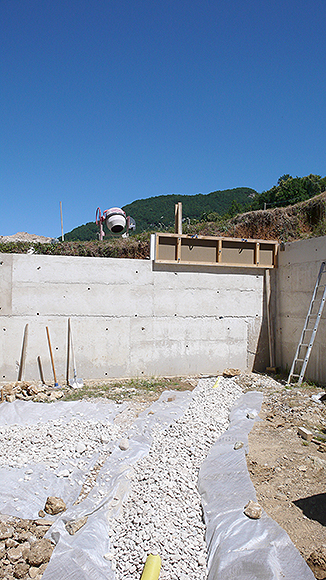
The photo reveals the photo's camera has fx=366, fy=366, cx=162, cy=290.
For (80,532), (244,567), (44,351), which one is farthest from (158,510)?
(44,351)

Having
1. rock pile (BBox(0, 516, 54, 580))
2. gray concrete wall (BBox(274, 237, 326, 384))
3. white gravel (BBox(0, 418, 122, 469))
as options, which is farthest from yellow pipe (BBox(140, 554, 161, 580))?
gray concrete wall (BBox(274, 237, 326, 384))

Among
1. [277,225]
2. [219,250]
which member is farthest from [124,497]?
[277,225]

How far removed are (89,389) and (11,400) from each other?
1.50m

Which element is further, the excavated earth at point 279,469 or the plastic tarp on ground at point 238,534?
the excavated earth at point 279,469

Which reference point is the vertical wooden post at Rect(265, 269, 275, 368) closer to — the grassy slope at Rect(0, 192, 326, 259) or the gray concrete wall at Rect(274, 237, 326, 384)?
the gray concrete wall at Rect(274, 237, 326, 384)

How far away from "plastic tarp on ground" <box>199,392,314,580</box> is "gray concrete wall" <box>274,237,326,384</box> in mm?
4165

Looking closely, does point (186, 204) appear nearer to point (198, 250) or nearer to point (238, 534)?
point (198, 250)

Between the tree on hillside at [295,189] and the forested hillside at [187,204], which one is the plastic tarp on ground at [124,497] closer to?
the tree on hillside at [295,189]

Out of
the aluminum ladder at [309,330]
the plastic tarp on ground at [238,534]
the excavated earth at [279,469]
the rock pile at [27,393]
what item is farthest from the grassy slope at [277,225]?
the plastic tarp on ground at [238,534]

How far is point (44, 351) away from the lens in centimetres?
758

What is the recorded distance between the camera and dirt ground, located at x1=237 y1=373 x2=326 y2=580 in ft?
9.46

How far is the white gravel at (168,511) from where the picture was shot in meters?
2.57

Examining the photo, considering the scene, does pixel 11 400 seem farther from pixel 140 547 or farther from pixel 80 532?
pixel 140 547

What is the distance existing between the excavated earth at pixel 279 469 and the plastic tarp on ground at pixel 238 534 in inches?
6.4
